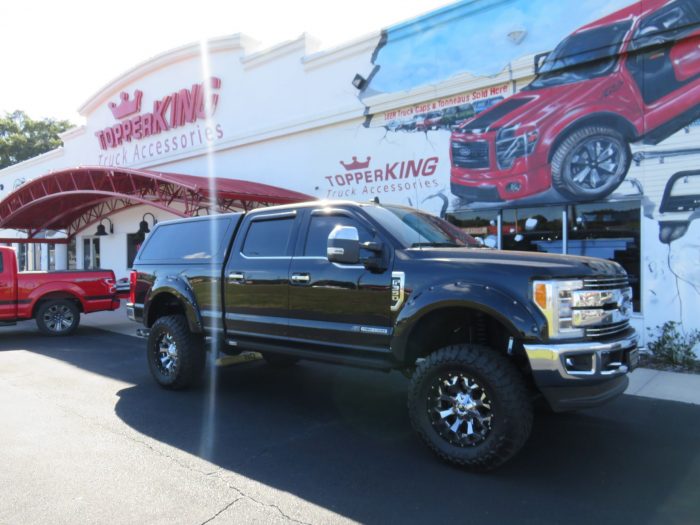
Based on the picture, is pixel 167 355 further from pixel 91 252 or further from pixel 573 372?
pixel 91 252

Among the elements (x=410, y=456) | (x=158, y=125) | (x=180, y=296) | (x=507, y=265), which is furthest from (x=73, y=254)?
(x=507, y=265)

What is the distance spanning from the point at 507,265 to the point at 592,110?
6.08 metres

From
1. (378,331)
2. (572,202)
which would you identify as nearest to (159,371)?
(378,331)

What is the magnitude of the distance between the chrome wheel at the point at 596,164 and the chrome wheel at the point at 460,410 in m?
6.01

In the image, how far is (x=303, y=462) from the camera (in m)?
4.06

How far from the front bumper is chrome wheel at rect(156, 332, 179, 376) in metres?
4.11

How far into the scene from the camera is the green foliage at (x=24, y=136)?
133 feet

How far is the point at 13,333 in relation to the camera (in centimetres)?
1145

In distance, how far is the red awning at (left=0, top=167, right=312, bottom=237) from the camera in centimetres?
1214

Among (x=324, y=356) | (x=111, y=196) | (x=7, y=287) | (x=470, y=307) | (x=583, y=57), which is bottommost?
(x=324, y=356)

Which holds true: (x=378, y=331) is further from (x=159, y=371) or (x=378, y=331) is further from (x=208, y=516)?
(x=159, y=371)

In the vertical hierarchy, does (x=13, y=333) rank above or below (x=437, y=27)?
below

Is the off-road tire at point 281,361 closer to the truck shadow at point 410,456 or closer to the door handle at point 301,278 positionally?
the truck shadow at point 410,456

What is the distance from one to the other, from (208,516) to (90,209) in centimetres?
1919
